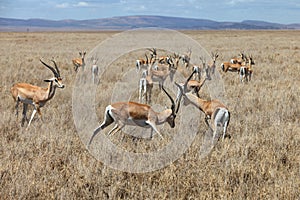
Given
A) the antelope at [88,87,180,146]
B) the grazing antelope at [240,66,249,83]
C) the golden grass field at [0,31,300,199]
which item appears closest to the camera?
the golden grass field at [0,31,300,199]

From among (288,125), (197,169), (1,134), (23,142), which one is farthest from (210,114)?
(1,134)

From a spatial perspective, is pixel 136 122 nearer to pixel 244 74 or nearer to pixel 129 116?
pixel 129 116

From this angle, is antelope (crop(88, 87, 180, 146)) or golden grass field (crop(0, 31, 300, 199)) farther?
antelope (crop(88, 87, 180, 146))

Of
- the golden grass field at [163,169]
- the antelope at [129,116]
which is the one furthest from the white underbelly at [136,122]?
the golden grass field at [163,169]

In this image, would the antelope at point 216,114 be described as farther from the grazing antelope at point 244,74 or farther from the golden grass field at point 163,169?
the grazing antelope at point 244,74

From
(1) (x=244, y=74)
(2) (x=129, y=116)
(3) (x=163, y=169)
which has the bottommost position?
(3) (x=163, y=169)

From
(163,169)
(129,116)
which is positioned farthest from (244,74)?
(163,169)

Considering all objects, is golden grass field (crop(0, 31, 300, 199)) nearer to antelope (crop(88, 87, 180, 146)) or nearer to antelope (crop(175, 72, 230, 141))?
antelope (crop(175, 72, 230, 141))

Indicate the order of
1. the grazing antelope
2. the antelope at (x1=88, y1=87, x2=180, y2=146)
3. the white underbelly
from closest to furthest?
the antelope at (x1=88, y1=87, x2=180, y2=146)
the white underbelly
the grazing antelope

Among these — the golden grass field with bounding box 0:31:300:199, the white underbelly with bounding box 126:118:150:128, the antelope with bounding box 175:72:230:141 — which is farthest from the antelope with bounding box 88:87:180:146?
the antelope with bounding box 175:72:230:141

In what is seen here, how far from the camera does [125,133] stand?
6398mm

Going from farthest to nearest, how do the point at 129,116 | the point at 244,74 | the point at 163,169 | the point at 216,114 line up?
the point at 244,74 → the point at 216,114 → the point at 129,116 → the point at 163,169

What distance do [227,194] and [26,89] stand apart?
5133mm

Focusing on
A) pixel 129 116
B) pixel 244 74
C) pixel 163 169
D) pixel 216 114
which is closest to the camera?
pixel 163 169
